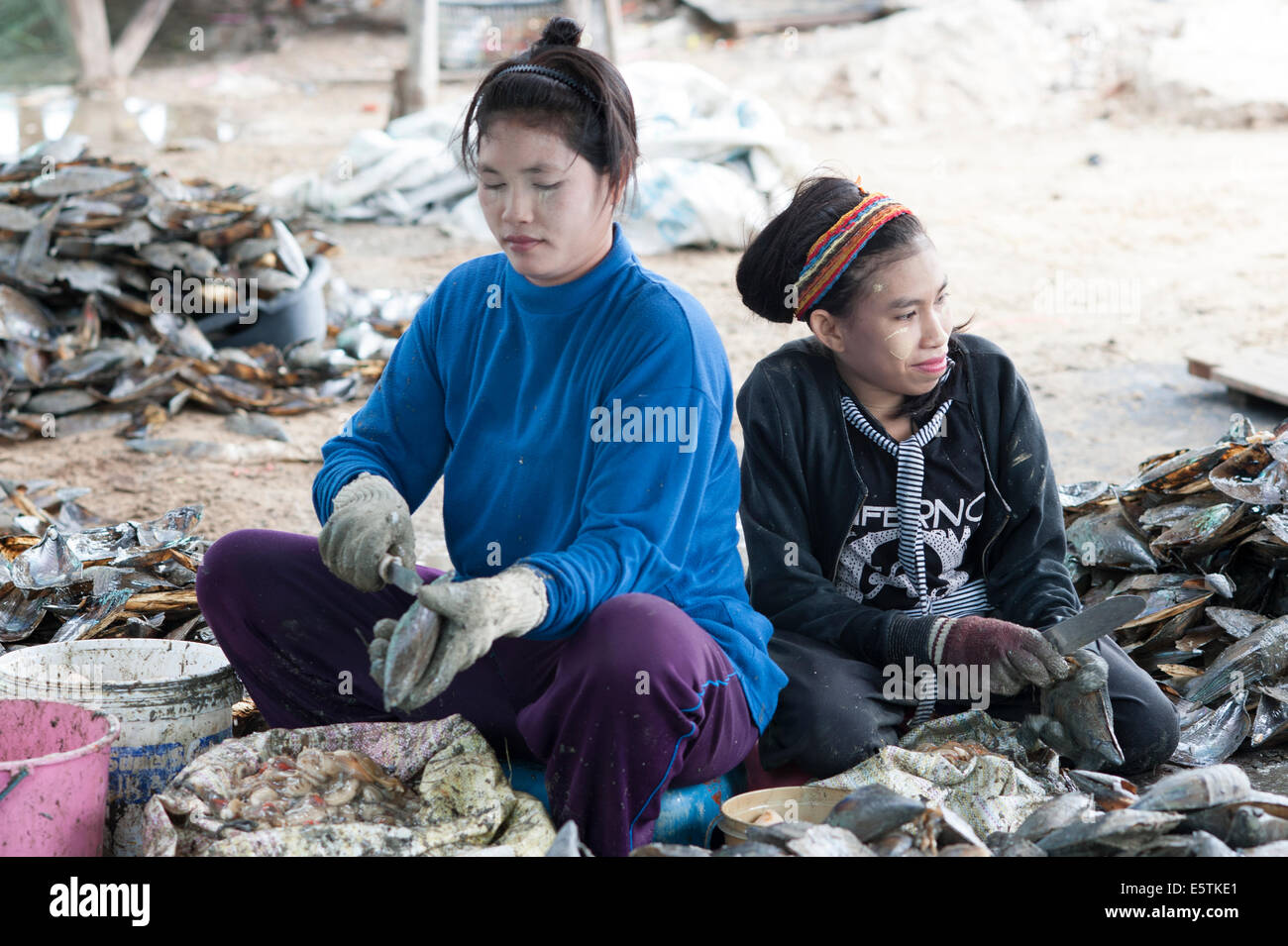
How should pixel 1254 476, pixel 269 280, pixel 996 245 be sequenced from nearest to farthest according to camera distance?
pixel 1254 476 → pixel 269 280 → pixel 996 245

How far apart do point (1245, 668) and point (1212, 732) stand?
17 cm

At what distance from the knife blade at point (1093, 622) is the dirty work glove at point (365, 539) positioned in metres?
1.04

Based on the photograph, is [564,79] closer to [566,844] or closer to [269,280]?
[566,844]

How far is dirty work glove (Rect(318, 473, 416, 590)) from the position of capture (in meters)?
1.89

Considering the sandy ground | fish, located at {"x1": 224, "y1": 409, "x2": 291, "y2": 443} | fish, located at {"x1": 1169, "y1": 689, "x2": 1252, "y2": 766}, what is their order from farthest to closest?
fish, located at {"x1": 224, "y1": 409, "x2": 291, "y2": 443}
the sandy ground
fish, located at {"x1": 1169, "y1": 689, "x2": 1252, "y2": 766}

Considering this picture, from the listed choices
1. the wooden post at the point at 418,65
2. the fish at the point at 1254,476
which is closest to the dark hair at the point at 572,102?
the fish at the point at 1254,476

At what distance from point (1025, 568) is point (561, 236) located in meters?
1.04

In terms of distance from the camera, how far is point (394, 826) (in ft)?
6.26

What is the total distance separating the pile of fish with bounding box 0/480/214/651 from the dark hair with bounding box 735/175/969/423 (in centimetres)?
Result: 128

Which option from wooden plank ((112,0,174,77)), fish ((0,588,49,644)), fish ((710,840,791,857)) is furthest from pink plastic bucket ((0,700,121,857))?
wooden plank ((112,0,174,77))

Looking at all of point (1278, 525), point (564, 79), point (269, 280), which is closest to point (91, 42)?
point (269, 280)

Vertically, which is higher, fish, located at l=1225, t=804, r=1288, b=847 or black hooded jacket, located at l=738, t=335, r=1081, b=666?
black hooded jacket, located at l=738, t=335, r=1081, b=666

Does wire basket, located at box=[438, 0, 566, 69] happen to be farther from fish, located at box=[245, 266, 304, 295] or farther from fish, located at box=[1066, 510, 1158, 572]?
fish, located at box=[1066, 510, 1158, 572]
